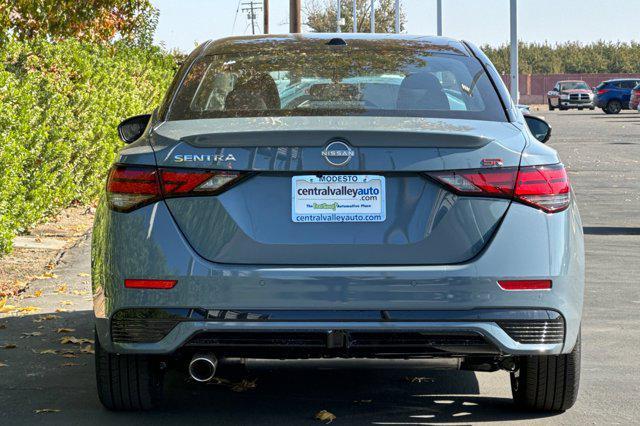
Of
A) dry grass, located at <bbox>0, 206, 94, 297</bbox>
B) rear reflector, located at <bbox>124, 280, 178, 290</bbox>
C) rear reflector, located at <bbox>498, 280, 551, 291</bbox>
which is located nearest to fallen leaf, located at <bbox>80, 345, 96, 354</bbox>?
dry grass, located at <bbox>0, 206, 94, 297</bbox>

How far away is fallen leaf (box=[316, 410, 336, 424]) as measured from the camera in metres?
5.67

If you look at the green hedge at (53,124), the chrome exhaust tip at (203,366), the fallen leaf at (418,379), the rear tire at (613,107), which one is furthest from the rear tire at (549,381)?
the rear tire at (613,107)

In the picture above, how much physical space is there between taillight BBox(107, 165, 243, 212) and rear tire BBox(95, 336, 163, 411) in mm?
705

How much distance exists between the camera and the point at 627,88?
6262 centimetres

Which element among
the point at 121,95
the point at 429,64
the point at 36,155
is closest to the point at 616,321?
the point at 429,64

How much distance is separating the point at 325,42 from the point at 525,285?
1819mm

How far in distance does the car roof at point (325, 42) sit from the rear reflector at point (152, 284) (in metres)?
1.54

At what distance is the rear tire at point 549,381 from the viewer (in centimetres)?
555

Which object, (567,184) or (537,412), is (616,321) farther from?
(567,184)

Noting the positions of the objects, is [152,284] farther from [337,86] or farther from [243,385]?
[243,385]

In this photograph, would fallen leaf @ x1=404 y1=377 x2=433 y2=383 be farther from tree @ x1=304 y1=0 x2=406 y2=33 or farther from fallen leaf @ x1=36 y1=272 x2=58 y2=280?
tree @ x1=304 y1=0 x2=406 y2=33

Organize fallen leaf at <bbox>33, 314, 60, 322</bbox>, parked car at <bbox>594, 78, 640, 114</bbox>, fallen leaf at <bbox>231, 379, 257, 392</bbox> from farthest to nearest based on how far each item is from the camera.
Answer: parked car at <bbox>594, 78, 640, 114</bbox> → fallen leaf at <bbox>33, 314, 60, 322</bbox> → fallen leaf at <bbox>231, 379, 257, 392</bbox>

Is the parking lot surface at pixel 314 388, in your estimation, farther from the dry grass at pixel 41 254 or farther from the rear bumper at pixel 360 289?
the dry grass at pixel 41 254

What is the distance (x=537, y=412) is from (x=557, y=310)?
83cm
